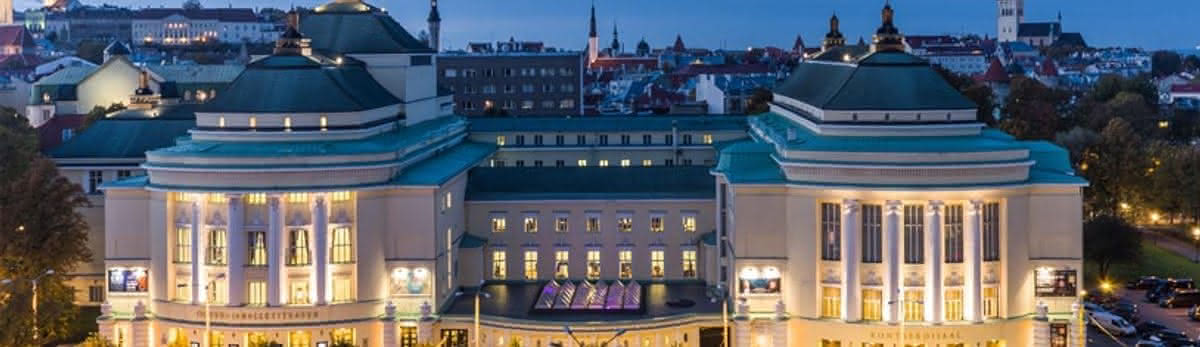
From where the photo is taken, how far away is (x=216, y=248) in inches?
2758

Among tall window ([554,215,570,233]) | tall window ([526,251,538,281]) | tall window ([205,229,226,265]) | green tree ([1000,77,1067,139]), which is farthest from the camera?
green tree ([1000,77,1067,139])

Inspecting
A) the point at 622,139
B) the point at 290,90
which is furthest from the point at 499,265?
the point at 622,139

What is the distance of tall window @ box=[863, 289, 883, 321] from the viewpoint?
69.2m

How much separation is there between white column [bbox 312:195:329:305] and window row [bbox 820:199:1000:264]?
20829mm

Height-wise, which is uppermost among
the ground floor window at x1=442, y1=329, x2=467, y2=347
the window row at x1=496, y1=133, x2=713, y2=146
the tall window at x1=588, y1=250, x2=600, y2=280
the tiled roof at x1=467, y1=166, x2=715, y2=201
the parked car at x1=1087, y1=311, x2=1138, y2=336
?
the window row at x1=496, y1=133, x2=713, y2=146

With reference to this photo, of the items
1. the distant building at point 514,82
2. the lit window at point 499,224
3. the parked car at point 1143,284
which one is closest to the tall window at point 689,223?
the lit window at point 499,224

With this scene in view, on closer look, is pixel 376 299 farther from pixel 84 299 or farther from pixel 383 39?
pixel 84 299

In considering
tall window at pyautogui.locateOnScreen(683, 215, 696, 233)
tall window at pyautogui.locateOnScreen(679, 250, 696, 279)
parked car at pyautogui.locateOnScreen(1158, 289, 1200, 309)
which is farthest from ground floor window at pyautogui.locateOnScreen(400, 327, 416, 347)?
parked car at pyautogui.locateOnScreen(1158, 289, 1200, 309)

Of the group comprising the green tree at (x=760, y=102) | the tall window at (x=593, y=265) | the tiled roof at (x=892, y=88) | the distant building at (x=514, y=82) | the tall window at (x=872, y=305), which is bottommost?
the tall window at (x=872, y=305)

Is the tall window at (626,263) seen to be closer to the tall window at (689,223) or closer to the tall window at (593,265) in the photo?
the tall window at (593,265)

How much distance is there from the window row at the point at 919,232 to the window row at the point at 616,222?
1289 cm

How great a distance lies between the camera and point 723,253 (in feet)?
252

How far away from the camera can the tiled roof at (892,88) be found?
7188cm

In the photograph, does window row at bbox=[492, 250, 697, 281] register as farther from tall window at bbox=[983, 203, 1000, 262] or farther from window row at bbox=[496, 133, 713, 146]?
window row at bbox=[496, 133, 713, 146]
